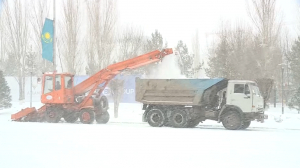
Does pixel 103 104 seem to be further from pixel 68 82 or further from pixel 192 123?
pixel 192 123

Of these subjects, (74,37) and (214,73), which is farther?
(214,73)

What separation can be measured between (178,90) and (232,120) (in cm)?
299

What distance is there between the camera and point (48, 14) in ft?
142

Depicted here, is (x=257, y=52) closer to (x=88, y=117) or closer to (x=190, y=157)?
(x=88, y=117)

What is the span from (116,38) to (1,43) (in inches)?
919

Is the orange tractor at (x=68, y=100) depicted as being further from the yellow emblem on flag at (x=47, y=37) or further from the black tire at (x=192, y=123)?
the yellow emblem on flag at (x=47, y=37)

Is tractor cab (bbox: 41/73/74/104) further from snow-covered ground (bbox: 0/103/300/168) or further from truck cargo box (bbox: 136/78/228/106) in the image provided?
snow-covered ground (bbox: 0/103/300/168)

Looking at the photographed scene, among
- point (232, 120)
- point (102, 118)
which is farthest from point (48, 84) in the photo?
point (232, 120)

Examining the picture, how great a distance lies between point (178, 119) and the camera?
18969 mm

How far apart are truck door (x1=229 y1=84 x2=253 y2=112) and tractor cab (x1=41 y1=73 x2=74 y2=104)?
902 centimetres

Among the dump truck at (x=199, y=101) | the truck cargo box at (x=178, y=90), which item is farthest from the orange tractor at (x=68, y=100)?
the dump truck at (x=199, y=101)

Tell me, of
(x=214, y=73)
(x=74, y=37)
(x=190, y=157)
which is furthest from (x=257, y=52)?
(x=190, y=157)

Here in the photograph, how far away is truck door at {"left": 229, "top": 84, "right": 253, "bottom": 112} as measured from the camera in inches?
702

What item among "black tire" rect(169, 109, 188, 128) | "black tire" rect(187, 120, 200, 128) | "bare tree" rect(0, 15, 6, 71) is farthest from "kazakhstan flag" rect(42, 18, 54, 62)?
"bare tree" rect(0, 15, 6, 71)
